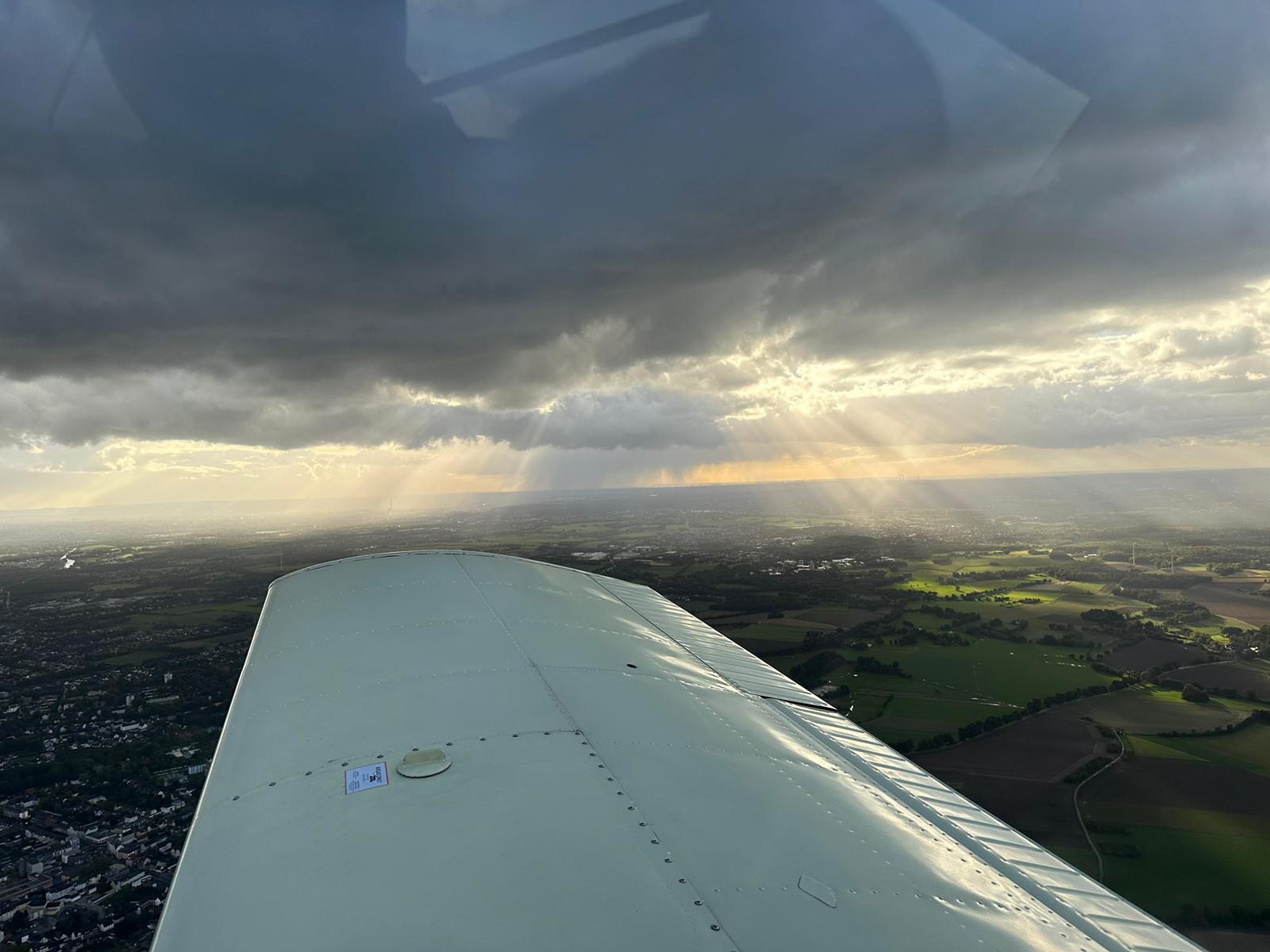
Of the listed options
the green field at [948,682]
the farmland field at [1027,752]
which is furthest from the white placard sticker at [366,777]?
the green field at [948,682]

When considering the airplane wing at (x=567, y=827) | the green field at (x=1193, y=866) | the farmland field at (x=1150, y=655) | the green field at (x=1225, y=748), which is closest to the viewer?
the airplane wing at (x=567, y=827)

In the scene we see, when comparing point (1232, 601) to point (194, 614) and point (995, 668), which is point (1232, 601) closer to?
point (995, 668)

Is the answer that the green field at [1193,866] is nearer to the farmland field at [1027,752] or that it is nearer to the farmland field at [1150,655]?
the farmland field at [1027,752]

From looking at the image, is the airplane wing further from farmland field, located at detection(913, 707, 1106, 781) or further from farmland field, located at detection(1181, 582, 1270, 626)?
farmland field, located at detection(1181, 582, 1270, 626)

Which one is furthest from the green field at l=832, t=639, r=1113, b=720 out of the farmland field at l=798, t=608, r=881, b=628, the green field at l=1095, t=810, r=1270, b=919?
the green field at l=1095, t=810, r=1270, b=919

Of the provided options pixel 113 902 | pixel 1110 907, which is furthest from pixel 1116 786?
pixel 113 902
